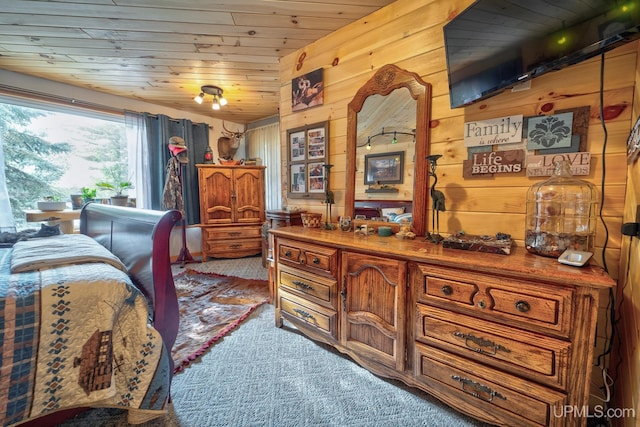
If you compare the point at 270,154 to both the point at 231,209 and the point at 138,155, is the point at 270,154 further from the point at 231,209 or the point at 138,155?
the point at 138,155

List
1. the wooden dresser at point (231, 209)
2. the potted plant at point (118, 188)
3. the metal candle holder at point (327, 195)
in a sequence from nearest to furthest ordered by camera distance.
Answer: the metal candle holder at point (327, 195) < the potted plant at point (118, 188) < the wooden dresser at point (231, 209)

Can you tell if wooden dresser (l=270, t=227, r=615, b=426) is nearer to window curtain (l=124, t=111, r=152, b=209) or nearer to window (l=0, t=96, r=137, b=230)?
window curtain (l=124, t=111, r=152, b=209)

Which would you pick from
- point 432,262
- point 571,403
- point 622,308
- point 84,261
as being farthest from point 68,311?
point 622,308

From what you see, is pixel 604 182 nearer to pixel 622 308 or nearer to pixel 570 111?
pixel 570 111

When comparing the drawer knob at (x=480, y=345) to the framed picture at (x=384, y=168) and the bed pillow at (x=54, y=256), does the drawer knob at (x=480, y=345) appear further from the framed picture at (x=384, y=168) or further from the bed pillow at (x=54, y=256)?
the bed pillow at (x=54, y=256)

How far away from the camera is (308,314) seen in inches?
68.9

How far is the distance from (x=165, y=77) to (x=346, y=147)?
2.38 meters

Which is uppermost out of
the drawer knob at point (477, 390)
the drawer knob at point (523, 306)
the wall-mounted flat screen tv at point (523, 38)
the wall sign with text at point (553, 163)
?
the wall-mounted flat screen tv at point (523, 38)

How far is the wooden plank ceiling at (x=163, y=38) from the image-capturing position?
177 centimetres

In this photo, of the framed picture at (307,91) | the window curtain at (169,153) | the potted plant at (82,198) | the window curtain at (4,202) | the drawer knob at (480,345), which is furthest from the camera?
the window curtain at (169,153)

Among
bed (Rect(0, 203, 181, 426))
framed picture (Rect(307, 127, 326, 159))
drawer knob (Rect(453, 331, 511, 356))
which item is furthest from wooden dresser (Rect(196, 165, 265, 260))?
drawer knob (Rect(453, 331, 511, 356))

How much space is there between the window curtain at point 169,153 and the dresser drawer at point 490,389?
382cm

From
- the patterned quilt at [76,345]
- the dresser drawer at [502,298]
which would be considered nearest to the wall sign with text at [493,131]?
the dresser drawer at [502,298]

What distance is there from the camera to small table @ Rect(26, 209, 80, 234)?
2.55m
